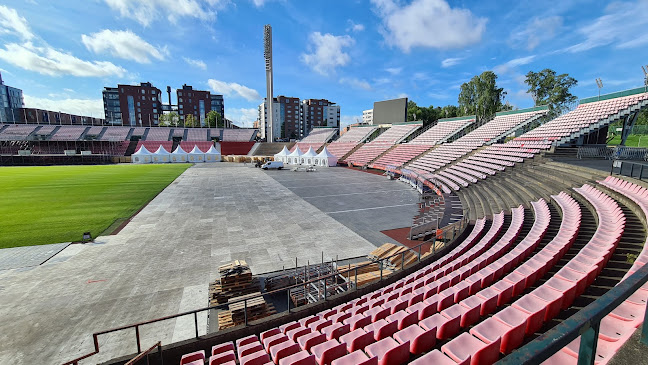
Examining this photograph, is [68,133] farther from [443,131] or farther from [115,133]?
[443,131]

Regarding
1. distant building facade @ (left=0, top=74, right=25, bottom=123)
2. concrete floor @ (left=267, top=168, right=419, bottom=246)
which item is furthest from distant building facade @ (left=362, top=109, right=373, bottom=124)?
distant building facade @ (left=0, top=74, right=25, bottom=123)

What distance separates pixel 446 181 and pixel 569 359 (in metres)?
22.7

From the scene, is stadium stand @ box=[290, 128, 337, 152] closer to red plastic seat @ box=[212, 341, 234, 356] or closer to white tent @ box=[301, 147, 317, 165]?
white tent @ box=[301, 147, 317, 165]

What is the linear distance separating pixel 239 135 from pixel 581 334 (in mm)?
88202

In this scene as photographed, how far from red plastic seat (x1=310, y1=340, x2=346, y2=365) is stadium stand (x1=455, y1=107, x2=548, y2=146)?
33.8 meters

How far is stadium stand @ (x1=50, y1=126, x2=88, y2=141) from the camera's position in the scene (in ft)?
219

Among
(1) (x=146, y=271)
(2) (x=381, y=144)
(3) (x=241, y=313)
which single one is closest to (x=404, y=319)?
(3) (x=241, y=313)

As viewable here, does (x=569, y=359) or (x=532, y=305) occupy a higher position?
(x=569, y=359)

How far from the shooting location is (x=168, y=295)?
8945mm

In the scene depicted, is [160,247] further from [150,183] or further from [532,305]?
[150,183]

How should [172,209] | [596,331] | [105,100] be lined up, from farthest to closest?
[105,100] < [172,209] < [596,331]

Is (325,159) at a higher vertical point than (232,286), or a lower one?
higher

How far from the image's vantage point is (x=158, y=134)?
77000mm

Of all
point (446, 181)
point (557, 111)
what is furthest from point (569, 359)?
point (557, 111)
